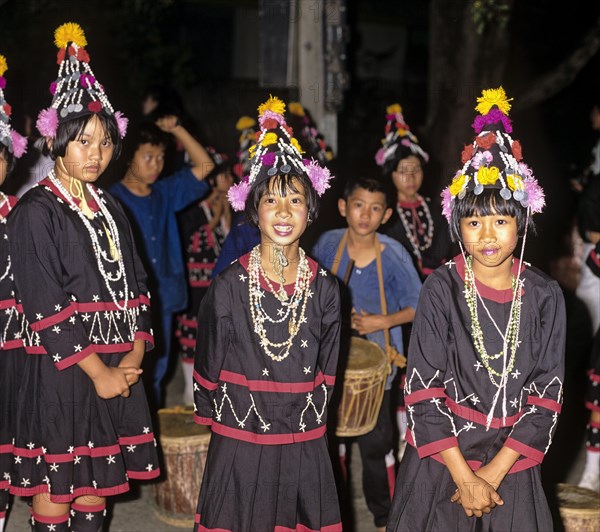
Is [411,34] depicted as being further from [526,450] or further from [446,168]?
[526,450]

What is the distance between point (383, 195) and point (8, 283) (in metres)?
1.94

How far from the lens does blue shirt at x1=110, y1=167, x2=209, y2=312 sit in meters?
5.23

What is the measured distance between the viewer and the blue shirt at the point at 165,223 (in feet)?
17.2

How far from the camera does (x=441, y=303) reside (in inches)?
123

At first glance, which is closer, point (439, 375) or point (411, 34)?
point (439, 375)

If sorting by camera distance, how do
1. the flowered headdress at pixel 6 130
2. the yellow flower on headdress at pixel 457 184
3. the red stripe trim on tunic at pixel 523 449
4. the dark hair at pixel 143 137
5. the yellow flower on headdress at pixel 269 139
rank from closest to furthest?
the red stripe trim on tunic at pixel 523 449 → the yellow flower on headdress at pixel 457 184 → the yellow flower on headdress at pixel 269 139 → the flowered headdress at pixel 6 130 → the dark hair at pixel 143 137

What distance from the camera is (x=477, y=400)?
3086 millimetres

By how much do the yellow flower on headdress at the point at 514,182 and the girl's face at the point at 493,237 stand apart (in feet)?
0.36

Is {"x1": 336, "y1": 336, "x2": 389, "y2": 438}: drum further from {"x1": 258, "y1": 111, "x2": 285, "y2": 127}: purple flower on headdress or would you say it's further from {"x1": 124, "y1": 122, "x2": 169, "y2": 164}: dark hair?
{"x1": 124, "y1": 122, "x2": 169, "y2": 164}: dark hair

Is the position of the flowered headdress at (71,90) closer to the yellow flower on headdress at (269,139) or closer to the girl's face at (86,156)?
the girl's face at (86,156)

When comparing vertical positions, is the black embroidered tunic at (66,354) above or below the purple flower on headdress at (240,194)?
below

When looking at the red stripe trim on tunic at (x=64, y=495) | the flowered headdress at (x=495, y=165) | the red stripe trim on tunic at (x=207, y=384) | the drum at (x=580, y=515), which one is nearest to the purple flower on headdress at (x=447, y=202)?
the flowered headdress at (x=495, y=165)

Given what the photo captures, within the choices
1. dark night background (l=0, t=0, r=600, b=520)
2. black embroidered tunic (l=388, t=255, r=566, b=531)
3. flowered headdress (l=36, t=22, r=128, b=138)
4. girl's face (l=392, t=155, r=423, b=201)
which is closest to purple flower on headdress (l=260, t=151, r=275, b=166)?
flowered headdress (l=36, t=22, r=128, b=138)

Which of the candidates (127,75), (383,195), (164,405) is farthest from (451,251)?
(127,75)
